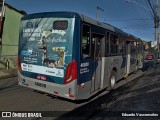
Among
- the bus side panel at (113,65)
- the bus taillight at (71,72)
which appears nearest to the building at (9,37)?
the bus side panel at (113,65)

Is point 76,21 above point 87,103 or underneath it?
above

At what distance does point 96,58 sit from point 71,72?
165 cm

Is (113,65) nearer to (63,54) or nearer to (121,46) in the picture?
(121,46)

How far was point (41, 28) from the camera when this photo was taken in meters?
7.78

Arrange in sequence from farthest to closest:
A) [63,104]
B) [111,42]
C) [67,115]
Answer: [111,42], [63,104], [67,115]

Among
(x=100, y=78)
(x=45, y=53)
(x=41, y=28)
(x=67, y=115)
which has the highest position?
(x=41, y=28)

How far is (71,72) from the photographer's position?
283 inches

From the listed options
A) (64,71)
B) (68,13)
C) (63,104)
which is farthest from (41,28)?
(63,104)

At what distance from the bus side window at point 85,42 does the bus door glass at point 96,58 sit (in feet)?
1.14

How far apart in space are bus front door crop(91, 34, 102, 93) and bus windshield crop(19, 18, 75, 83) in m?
1.26

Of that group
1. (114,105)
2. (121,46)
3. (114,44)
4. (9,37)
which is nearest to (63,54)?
(114,105)

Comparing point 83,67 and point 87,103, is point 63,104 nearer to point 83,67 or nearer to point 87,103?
point 87,103

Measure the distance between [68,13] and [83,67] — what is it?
5.55ft

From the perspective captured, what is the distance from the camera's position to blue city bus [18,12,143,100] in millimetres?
7194
